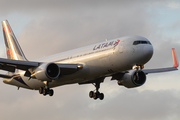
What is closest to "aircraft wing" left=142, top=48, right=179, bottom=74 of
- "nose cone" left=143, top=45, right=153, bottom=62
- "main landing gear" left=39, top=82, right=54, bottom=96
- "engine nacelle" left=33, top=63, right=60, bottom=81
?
"nose cone" left=143, top=45, right=153, bottom=62

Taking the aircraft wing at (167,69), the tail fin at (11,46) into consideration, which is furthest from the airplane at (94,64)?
the tail fin at (11,46)

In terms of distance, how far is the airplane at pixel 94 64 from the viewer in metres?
35.8

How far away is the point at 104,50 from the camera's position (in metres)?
37.4

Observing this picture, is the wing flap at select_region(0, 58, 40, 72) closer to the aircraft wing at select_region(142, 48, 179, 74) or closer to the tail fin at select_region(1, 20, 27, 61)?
the tail fin at select_region(1, 20, 27, 61)

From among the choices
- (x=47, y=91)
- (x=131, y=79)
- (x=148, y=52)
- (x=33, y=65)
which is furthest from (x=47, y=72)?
(x=131, y=79)

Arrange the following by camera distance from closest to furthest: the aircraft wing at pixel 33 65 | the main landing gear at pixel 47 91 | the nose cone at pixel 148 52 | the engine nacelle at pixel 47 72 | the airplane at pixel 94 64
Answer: the nose cone at pixel 148 52, the airplane at pixel 94 64, the engine nacelle at pixel 47 72, the aircraft wing at pixel 33 65, the main landing gear at pixel 47 91

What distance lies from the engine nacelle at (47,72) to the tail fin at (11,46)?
1237 cm

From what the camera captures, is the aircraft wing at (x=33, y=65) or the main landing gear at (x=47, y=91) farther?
the main landing gear at (x=47, y=91)

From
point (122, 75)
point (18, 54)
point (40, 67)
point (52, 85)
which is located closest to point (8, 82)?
A: point (18, 54)

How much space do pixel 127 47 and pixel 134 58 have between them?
4.61 ft

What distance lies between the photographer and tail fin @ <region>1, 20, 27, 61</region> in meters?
50.6

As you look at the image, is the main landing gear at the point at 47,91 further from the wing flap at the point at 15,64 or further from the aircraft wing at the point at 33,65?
the wing flap at the point at 15,64

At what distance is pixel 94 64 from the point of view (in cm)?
3797

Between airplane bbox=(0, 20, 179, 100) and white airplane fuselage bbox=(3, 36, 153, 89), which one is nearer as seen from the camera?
white airplane fuselage bbox=(3, 36, 153, 89)
